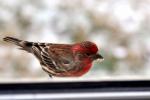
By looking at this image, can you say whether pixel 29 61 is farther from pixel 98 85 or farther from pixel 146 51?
pixel 146 51

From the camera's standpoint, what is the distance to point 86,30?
3.60ft

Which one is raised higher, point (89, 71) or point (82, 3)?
point (82, 3)

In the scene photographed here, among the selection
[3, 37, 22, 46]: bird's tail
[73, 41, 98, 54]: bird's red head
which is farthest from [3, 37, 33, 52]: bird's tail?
[73, 41, 98, 54]: bird's red head

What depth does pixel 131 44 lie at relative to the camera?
3.63ft

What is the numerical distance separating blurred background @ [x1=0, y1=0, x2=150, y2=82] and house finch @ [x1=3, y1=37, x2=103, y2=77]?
0.02m

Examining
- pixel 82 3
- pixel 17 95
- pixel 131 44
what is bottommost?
pixel 17 95

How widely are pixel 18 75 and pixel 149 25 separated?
0.43 metres

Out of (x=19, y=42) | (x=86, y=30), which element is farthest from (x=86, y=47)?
(x=19, y=42)

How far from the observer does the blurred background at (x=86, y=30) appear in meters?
1.09

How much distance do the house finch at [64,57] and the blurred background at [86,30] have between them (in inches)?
0.7

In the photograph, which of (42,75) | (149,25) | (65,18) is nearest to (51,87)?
(42,75)

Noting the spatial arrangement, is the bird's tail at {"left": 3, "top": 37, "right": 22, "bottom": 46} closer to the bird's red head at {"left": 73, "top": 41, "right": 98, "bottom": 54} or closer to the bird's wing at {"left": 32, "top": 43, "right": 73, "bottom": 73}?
the bird's wing at {"left": 32, "top": 43, "right": 73, "bottom": 73}

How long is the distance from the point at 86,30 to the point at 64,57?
0.11 metres

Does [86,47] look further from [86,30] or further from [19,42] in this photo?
[19,42]
